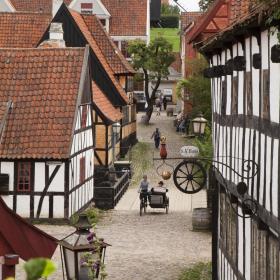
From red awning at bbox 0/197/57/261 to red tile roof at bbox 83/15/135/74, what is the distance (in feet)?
108

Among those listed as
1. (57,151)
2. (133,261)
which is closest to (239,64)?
(133,261)

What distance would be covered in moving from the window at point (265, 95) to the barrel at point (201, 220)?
1448 cm

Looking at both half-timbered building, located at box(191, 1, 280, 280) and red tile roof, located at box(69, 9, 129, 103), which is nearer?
half-timbered building, located at box(191, 1, 280, 280)

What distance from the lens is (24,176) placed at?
2836cm

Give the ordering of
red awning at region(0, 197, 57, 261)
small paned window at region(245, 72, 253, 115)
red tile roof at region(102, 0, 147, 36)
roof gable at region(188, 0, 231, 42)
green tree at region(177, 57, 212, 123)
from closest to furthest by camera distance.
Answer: red awning at region(0, 197, 57, 261) → small paned window at region(245, 72, 253, 115) → roof gable at region(188, 0, 231, 42) → green tree at region(177, 57, 212, 123) → red tile roof at region(102, 0, 147, 36)

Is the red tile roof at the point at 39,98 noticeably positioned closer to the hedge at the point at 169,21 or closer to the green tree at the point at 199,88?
the green tree at the point at 199,88

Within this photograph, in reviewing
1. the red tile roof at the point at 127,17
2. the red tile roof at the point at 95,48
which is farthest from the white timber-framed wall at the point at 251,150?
the red tile roof at the point at 127,17

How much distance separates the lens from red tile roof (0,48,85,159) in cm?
2839

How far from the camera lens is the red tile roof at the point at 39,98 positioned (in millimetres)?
28391

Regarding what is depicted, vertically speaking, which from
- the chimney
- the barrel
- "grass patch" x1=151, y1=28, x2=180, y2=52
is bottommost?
the barrel

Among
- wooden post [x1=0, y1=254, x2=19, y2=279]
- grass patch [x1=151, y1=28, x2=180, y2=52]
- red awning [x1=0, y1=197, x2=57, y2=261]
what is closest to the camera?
wooden post [x1=0, y1=254, x2=19, y2=279]

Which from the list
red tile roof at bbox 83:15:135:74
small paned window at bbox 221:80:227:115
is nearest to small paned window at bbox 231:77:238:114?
small paned window at bbox 221:80:227:115

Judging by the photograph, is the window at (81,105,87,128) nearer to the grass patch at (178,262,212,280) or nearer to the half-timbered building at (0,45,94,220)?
the half-timbered building at (0,45,94,220)

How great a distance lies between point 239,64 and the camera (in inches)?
546
